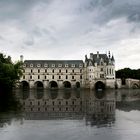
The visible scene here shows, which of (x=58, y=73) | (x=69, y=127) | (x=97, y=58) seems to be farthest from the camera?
(x=58, y=73)

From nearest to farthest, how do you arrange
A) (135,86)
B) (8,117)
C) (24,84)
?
1. (8,117)
2. (135,86)
3. (24,84)

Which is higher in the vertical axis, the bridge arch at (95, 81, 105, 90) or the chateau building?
the chateau building

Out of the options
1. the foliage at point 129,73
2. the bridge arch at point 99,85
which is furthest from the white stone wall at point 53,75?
the foliage at point 129,73

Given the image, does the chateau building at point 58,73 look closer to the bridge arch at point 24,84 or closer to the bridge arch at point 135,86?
the bridge arch at point 24,84

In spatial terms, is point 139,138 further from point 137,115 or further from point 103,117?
point 137,115

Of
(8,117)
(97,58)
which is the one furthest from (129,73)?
(8,117)

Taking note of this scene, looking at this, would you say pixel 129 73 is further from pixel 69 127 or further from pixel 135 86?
pixel 69 127

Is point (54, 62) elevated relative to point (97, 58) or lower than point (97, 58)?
lower

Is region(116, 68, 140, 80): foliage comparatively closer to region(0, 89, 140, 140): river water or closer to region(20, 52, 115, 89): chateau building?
region(20, 52, 115, 89): chateau building

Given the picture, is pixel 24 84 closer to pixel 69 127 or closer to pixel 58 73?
pixel 58 73

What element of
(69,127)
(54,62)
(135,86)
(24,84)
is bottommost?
(69,127)

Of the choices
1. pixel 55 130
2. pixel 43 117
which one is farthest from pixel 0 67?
pixel 55 130

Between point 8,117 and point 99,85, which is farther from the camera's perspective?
point 99,85

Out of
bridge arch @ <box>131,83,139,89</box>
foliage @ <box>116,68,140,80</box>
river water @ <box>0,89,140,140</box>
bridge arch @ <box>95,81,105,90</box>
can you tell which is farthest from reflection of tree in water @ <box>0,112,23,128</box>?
foliage @ <box>116,68,140,80</box>
